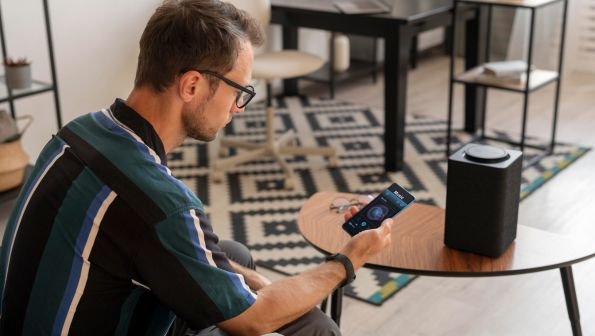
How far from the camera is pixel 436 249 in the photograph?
1995mm

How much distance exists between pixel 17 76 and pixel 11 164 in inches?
12.2

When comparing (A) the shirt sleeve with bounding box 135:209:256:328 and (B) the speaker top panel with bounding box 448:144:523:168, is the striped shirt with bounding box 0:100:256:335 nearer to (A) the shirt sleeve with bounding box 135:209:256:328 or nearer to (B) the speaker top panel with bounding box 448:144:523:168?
(A) the shirt sleeve with bounding box 135:209:256:328

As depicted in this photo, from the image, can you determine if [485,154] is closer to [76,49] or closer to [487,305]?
[487,305]

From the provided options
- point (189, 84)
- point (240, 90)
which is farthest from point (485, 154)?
point (189, 84)

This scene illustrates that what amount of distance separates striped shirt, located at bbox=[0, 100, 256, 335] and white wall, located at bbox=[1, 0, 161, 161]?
2.13 meters

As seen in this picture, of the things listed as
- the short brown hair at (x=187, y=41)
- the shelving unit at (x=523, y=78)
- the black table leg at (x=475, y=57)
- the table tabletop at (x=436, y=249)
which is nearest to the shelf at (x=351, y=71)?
the black table leg at (x=475, y=57)

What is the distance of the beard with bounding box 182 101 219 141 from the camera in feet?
4.95

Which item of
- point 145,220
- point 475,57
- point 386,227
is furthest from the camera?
point 475,57

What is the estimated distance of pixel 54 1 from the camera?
11.6 feet

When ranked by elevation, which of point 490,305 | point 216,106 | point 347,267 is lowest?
point 490,305

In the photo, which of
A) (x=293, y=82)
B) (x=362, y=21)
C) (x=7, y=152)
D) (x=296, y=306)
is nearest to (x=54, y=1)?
(x=7, y=152)

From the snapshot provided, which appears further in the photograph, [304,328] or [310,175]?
[310,175]

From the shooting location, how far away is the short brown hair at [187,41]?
146 cm

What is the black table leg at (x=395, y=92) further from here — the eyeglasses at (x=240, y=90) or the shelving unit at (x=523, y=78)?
the eyeglasses at (x=240, y=90)
